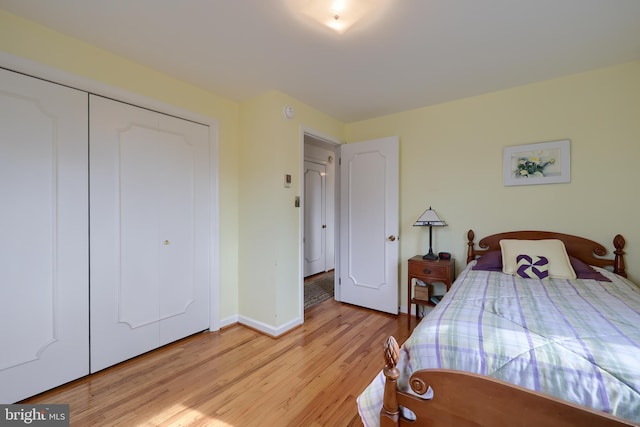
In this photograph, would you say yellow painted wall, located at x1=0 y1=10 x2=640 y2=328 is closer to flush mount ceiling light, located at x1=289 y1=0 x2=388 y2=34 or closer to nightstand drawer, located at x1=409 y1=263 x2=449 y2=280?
nightstand drawer, located at x1=409 y1=263 x2=449 y2=280

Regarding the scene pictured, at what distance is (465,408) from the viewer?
1024 mm

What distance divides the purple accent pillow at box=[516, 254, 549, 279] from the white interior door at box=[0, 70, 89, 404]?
10.9 ft

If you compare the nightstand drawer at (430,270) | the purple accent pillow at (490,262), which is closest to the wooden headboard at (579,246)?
the purple accent pillow at (490,262)

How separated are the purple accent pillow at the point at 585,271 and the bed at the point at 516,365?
38 cm

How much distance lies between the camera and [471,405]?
1.01 meters

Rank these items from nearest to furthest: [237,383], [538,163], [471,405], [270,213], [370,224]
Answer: [471,405], [237,383], [538,163], [270,213], [370,224]

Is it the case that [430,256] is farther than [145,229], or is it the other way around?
[430,256]

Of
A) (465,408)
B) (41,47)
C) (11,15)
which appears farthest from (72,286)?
(465,408)

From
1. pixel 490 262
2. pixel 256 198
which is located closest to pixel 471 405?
pixel 490 262

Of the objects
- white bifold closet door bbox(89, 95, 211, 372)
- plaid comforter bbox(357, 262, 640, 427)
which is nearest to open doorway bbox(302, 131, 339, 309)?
white bifold closet door bbox(89, 95, 211, 372)

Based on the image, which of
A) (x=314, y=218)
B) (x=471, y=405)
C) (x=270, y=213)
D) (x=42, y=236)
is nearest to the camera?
(x=471, y=405)

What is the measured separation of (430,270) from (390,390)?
1.74 metres

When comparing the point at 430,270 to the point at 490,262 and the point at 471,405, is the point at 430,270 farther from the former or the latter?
the point at 471,405

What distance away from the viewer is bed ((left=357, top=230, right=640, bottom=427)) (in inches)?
35.4
